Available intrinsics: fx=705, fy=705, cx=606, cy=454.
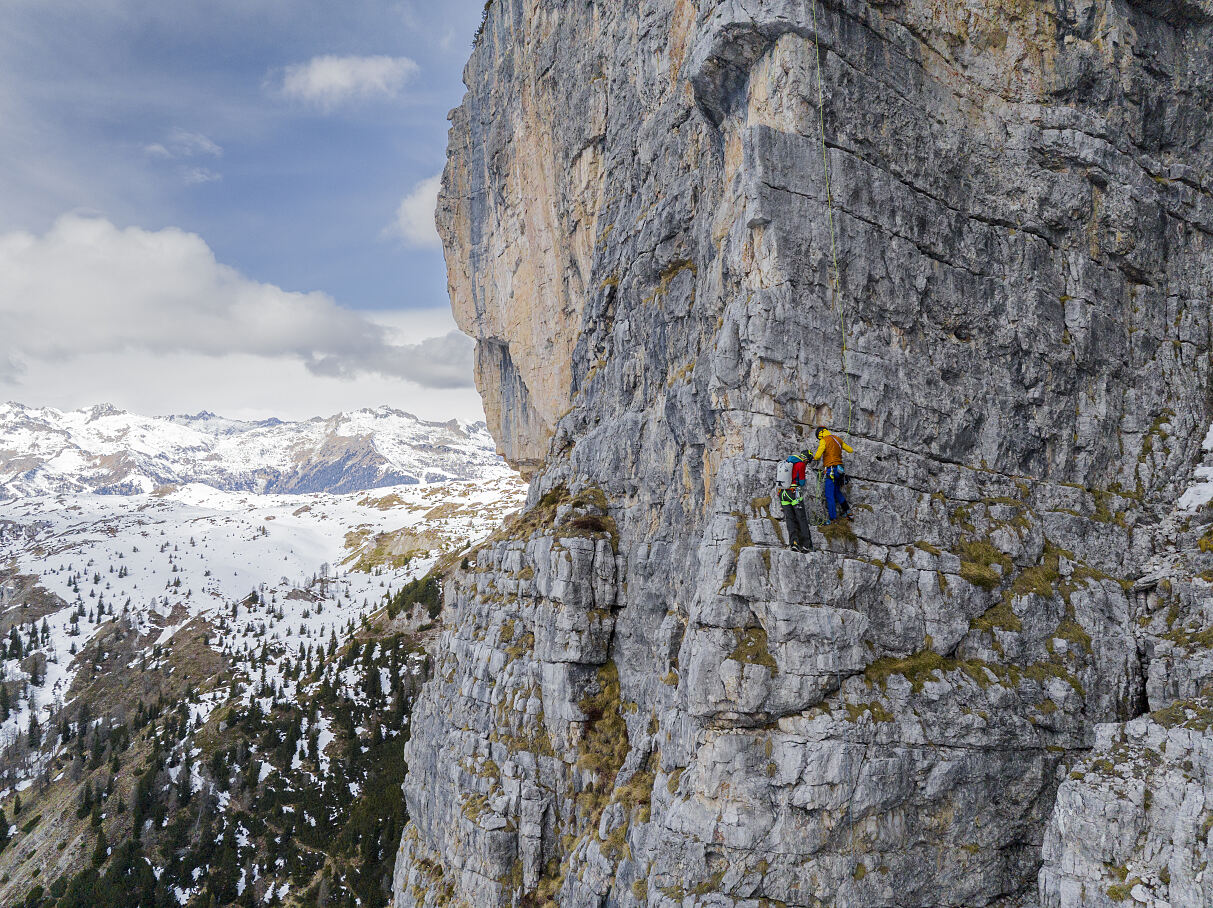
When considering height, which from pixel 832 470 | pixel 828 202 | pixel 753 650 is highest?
pixel 828 202

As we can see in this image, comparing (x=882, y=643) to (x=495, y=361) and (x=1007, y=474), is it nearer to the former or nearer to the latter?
(x=1007, y=474)

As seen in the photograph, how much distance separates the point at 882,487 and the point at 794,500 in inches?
154

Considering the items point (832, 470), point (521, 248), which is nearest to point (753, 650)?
point (832, 470)

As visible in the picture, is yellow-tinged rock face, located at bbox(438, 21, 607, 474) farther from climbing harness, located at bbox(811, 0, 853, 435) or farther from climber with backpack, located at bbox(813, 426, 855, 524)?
climber with backpack, located at bbox(813, 426, 855, 524)

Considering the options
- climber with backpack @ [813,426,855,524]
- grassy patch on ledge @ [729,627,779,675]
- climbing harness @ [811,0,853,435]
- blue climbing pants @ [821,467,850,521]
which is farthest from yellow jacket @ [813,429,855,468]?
grassy patch on ledge @ [729,627,779,675]

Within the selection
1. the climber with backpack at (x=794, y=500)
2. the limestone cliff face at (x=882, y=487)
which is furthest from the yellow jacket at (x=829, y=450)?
the limestone cliff face at (x=882, y=487)

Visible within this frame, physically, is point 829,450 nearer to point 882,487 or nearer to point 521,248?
point 882,487

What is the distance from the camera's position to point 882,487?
2212 cm

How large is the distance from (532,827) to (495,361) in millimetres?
48452

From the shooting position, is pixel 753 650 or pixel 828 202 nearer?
pixel 753 650

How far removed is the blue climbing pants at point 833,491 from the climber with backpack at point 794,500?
0.81 metres

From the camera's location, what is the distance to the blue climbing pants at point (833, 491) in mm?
20922

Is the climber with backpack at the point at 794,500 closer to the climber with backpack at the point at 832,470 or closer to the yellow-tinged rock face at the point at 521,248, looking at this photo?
the climber with backpack at the point at 832,470

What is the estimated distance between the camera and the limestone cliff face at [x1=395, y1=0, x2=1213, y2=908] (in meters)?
19.4
